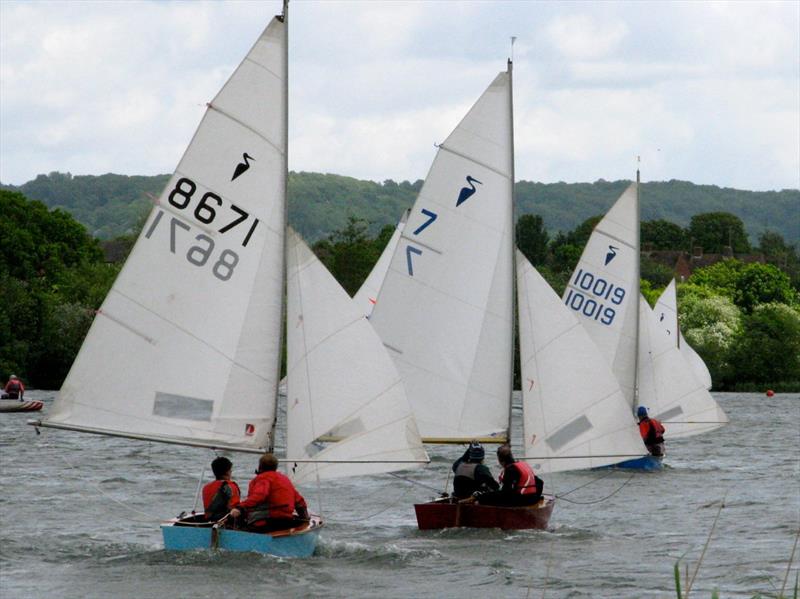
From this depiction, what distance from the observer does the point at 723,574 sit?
20000mm

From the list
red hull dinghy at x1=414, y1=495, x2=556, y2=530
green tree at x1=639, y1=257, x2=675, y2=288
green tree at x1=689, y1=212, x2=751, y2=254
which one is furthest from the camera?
green tree at x1=689, y1=212, x2=751, y2=254

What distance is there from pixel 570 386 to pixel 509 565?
466cm

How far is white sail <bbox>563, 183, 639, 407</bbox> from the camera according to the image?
117 feet

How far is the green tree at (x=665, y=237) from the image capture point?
152250 mm

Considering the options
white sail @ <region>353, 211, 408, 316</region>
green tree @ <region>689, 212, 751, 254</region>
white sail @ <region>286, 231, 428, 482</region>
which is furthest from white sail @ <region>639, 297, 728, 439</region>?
green tree @ <region>689, 212, 751, 254</region>

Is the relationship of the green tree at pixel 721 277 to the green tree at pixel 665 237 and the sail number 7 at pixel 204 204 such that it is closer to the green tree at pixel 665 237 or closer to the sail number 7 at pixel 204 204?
the green tree at pixel 665 237

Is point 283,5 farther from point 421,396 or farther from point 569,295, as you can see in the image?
point 569,295

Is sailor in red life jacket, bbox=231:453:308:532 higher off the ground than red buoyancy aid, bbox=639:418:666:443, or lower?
lower

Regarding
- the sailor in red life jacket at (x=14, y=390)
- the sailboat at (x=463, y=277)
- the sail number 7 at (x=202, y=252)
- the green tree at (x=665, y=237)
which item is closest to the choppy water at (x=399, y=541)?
the sailboat at (x=463, y=277)

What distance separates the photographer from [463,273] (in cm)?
2439

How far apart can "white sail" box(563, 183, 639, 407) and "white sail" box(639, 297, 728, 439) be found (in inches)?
34.3

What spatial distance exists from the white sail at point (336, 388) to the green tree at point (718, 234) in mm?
137038

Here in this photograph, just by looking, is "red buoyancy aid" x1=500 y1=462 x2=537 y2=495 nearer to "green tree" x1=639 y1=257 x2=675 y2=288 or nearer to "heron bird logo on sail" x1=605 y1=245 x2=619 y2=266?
"heron bird logo on sail" x1=605 y1=245 x2=619 y2=266

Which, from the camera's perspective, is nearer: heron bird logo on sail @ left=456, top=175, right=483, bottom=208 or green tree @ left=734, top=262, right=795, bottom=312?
heron bird logo on sail @ left=456, top=175, right=483, bottom=208
